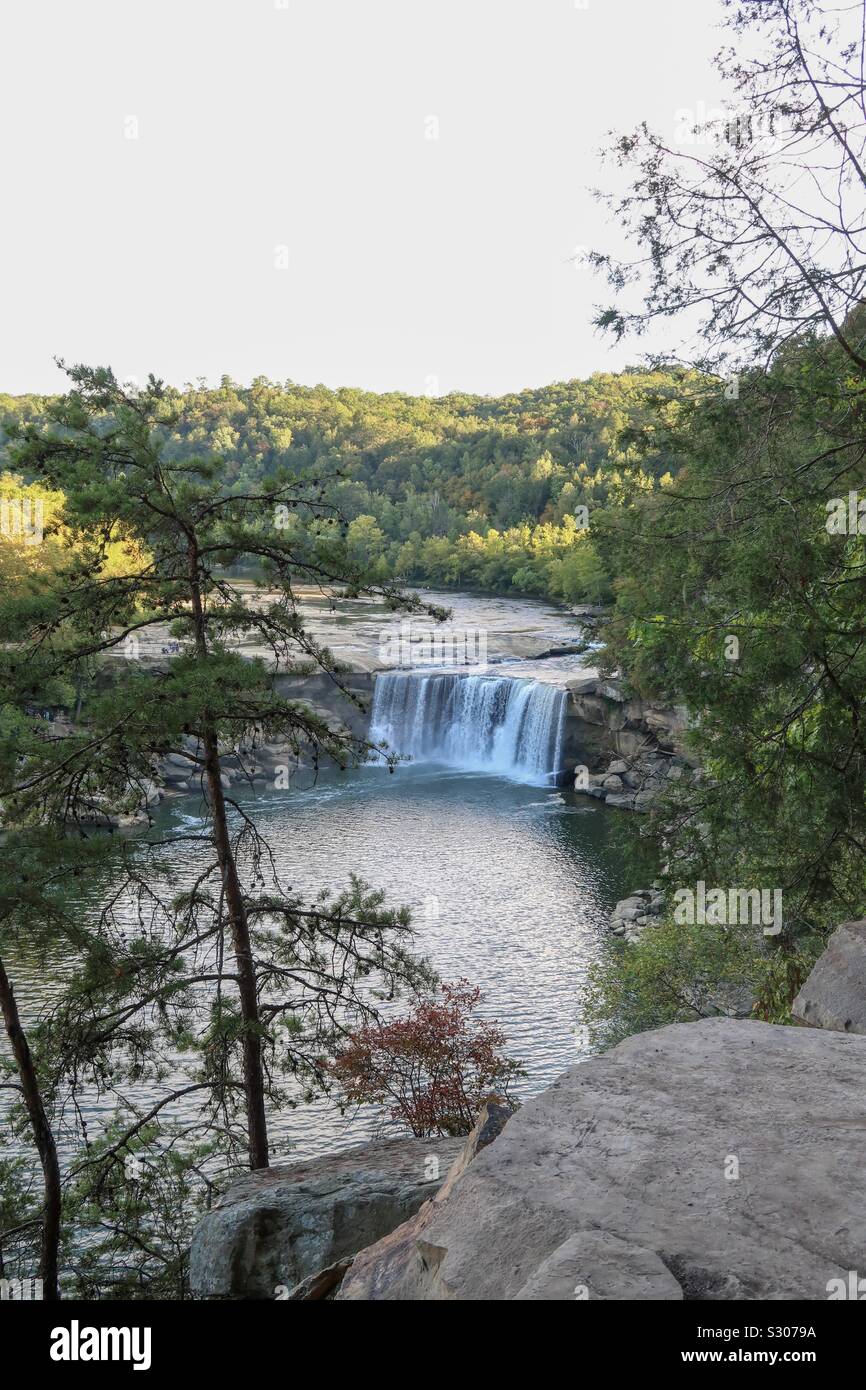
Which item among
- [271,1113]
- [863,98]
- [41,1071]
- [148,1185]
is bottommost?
[271,1113]

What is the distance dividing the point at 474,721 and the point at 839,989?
31180 millimetres

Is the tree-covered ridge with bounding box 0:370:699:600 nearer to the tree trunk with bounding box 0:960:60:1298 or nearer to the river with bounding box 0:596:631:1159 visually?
the river with bounding box 0:596:631:1159

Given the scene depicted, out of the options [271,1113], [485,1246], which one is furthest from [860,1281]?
[271,1113]

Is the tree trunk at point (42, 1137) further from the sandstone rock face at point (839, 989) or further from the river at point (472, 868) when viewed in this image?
the sandstone rock face at point (839, 989)

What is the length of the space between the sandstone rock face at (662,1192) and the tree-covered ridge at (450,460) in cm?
4519

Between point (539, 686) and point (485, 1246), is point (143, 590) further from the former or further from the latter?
point (539, 686)

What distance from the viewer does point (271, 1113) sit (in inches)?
575

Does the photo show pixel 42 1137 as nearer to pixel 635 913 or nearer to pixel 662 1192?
pixel 662 1192

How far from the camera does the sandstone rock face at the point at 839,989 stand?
644 centimetres

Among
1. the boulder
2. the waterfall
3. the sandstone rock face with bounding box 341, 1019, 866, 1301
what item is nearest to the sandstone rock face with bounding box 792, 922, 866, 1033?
the sandstone rock face with bounding box 341, 1019, 866, 1301

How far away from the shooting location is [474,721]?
37.8 m

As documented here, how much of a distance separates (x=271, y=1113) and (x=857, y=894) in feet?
28.5

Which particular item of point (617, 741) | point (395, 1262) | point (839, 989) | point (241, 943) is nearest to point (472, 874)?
point (617, 741)

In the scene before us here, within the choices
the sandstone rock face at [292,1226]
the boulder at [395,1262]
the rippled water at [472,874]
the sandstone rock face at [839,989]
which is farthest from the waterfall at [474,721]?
the boulder at [395,1262]
